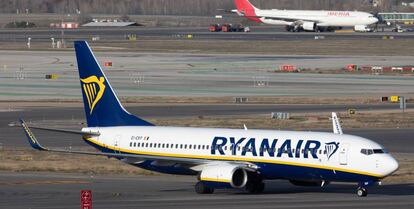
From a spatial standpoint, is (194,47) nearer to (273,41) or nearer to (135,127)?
(273,41)

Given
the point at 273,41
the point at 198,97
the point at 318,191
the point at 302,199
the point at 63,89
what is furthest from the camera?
the point at 273,41

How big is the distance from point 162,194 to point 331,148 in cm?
741

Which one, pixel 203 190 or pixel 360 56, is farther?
pixel 360 56

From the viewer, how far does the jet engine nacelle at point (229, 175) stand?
1783 inches

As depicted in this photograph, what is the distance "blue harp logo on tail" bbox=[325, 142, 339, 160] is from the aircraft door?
23 cm

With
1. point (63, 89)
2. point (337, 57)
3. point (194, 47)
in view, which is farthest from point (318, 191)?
point (194, 47)

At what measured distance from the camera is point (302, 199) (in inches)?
1779

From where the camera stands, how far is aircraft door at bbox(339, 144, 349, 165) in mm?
44394

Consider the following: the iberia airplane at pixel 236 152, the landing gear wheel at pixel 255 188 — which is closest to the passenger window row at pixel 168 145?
the iberia airplane at pixel 236 152

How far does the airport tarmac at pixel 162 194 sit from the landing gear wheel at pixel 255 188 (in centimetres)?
28

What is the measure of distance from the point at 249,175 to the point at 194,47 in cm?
13069

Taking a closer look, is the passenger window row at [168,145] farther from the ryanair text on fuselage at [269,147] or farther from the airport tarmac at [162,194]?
the airport tarmac at [162,194]

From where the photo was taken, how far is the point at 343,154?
1750 inches

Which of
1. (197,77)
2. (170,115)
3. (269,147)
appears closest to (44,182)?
(269,147)
